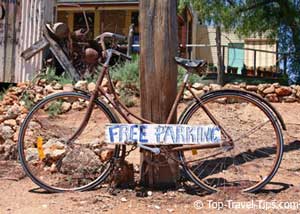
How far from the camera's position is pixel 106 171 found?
399 centimetres

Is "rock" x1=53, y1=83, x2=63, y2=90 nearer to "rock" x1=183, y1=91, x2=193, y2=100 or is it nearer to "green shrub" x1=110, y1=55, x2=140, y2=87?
"green shrub" x1=110, y1=55, x2=140, y2=87

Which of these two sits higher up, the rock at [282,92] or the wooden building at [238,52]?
the wooden building at [238,52]

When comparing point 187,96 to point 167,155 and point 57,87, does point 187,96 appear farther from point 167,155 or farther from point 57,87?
point 167,155

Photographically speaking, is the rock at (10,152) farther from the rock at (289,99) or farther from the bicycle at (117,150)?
the rock at (289,99)

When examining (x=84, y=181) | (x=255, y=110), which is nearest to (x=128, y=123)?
(x=84, y=181)

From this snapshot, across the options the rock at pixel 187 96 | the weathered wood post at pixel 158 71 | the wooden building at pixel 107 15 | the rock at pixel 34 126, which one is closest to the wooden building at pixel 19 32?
the rock at pixel 187 96

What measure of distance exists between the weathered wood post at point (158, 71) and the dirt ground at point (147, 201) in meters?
0.18

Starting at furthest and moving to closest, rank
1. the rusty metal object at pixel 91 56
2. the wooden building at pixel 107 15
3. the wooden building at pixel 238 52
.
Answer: the wooden building at pixel 238 52, the wooden building at pixel 107 15, the rusty metal object at pixel 91 56

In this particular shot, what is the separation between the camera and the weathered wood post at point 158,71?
4023mm

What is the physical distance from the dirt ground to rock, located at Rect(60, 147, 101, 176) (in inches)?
8.8

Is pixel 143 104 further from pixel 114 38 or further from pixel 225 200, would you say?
pixel 225 200

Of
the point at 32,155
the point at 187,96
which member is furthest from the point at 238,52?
the point at 32,155

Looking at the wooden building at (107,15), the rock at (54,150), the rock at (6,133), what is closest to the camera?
the rock at (54,150)

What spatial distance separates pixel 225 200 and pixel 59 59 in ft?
17.9
